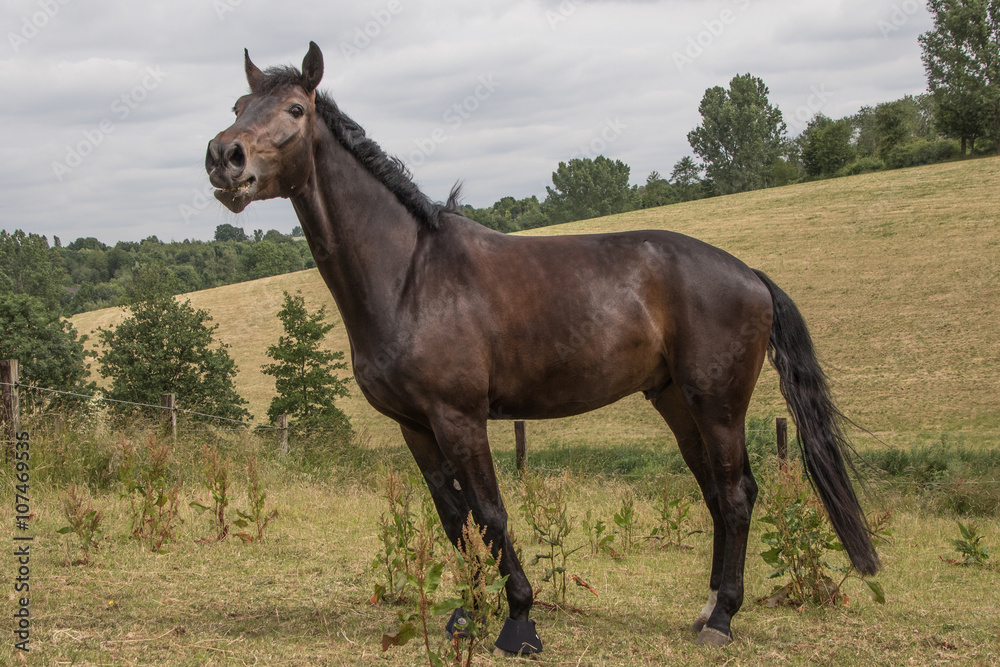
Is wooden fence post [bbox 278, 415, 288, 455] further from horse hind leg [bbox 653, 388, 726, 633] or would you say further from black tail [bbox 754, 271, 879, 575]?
black tail [bbox 754, 271, 879, 575]

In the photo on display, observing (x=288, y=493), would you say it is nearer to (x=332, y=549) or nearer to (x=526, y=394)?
(x=332, y=549)

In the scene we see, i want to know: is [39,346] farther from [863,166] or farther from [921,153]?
[863,166]

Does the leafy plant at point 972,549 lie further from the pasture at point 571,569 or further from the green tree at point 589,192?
the green tree at point 589,192

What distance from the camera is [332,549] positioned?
644cm

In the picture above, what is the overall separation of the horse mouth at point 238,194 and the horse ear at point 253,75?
2.13ft

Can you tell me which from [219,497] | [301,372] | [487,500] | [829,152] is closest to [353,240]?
[487,500]

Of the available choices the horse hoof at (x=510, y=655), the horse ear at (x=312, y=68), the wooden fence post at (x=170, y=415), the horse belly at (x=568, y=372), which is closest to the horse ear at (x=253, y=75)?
the horse ear at (x=312, y=68)

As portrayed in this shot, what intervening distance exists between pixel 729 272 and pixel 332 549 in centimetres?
412

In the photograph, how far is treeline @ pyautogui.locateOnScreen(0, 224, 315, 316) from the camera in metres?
48.5

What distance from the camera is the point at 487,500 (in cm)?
389

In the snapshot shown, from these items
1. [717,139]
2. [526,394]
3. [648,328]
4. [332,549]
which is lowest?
[332,549]

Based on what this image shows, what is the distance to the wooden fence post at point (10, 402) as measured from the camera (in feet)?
27.6

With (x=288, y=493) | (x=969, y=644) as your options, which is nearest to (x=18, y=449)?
(x=288, y=493)

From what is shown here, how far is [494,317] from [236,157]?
1487 mm
